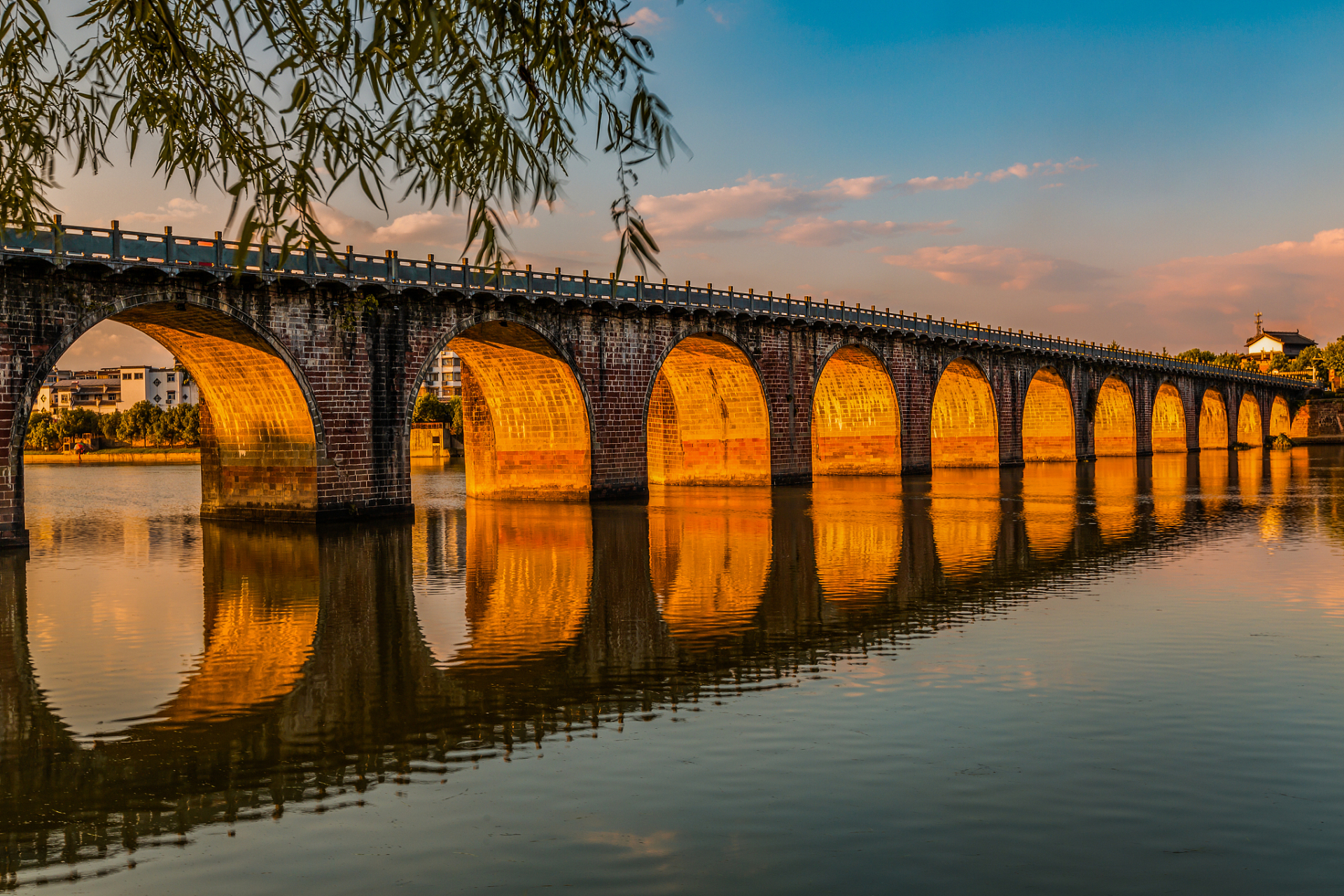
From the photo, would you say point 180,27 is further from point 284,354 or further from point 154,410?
point 154,410

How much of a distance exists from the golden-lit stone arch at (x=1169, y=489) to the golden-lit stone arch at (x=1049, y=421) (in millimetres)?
5569

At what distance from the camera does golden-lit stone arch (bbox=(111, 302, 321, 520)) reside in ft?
94.3

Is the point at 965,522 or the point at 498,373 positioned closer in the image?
the point at 965,522

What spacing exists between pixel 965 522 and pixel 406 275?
16.9m

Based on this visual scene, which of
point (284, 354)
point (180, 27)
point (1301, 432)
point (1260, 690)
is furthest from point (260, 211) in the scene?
point (1301, 432)

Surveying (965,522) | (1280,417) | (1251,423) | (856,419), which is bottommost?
(965,522)

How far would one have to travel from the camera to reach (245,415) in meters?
31.0

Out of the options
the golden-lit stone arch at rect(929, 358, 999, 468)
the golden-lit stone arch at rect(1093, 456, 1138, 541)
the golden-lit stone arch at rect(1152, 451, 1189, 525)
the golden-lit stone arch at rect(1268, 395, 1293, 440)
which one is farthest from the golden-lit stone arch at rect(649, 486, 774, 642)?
the golden-lit stone arch at rect(1268, 395, 1293, 440)

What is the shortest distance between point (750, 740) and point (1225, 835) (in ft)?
11.6

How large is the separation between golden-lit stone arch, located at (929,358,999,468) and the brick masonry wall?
8.57 feet

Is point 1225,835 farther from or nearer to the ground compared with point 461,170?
nearer to the ground

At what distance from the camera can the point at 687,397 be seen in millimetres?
48312

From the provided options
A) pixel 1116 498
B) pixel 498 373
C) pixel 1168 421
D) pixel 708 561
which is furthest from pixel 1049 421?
pixel 708 561

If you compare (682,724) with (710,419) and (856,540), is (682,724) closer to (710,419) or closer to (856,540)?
(856,540)
